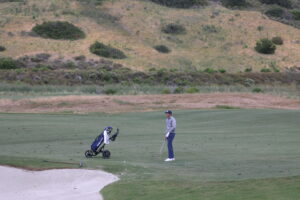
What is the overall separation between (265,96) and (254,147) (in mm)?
31653

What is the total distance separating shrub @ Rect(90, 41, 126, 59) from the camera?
8638cm

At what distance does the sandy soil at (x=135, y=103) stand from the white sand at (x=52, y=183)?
3082 centimetres

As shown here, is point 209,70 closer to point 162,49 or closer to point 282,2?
point 162,49

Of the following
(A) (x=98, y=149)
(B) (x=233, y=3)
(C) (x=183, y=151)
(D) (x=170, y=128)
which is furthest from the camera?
(B) (x=233, y=3)

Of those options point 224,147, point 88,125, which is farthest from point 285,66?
point 224,147

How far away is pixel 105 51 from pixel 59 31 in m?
10.2

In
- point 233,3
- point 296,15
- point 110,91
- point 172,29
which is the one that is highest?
point 233,3

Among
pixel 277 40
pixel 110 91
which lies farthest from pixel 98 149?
pixel 277 40

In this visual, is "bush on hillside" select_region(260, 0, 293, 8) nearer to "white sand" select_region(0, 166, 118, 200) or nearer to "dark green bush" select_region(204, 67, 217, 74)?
"dark green bush" select_region(204, 67, 217, 74)

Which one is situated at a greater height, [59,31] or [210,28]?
[210,28]

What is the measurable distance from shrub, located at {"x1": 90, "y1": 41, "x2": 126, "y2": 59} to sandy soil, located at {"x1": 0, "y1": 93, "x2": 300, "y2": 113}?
3269 centimetres

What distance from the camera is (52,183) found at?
55.1 ft

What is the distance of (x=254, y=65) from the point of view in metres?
89.6

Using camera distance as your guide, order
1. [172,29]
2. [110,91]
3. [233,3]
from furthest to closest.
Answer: [233,3] < [172,29] < [110,91]
